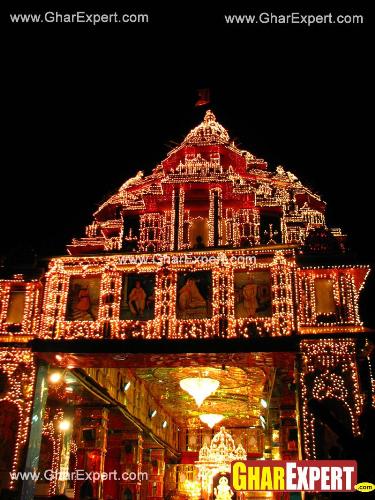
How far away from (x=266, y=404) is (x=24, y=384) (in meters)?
10.3

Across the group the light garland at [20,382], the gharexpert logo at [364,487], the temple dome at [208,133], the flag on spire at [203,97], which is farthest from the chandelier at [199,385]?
the gharexpert logo at [364,487]

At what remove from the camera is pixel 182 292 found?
1589cm

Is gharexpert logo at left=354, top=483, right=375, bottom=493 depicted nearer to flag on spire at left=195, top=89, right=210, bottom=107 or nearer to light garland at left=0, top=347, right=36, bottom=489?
light garland at left=0, top=347, right=36, bottom=489

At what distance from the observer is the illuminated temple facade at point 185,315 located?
14.6 meters

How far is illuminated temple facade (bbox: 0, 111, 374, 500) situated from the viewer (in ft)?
48.0

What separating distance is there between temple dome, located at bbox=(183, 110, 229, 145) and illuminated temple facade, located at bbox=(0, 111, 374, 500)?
82 mm

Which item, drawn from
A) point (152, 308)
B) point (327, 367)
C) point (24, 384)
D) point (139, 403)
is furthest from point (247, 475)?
point (139, 403)

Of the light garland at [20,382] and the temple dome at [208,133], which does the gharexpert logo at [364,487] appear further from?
the temple dome at [208,133]

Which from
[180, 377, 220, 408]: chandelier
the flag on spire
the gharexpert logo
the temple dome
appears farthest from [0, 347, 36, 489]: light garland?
the flag on spire

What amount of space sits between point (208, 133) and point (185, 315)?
9.40 meters

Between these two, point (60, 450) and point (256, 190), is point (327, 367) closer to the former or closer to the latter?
point (256, 190)

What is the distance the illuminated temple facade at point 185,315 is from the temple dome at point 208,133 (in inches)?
3.2

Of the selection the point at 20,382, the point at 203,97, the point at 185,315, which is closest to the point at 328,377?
the point at 185,315

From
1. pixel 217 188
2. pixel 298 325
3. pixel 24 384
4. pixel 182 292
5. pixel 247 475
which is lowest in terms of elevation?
pixel 247 475
